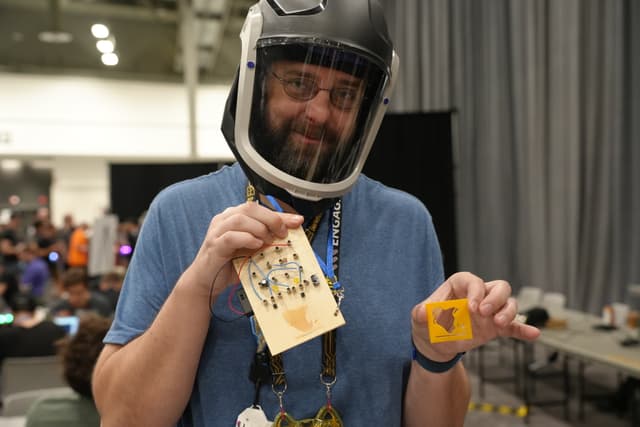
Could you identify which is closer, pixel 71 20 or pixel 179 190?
pixel 179 190

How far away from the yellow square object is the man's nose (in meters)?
0.33

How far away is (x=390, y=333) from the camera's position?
0.88 meters

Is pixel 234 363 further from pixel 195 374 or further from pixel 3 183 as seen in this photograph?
→ pixel 3 183

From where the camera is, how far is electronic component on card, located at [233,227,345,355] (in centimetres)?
72

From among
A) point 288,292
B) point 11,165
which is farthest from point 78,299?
point 11,165

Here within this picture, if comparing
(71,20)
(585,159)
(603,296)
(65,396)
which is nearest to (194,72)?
(71,20)

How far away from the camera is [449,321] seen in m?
0.77

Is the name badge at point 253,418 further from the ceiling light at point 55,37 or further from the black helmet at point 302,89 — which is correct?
the ceiling light at point 55,37

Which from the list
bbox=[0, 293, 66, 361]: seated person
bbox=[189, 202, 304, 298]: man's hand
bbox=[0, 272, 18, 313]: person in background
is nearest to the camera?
bbox=[189, 202, 304, 298]: man's hand

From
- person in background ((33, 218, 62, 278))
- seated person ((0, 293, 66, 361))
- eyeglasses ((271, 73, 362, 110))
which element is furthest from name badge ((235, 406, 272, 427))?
person in background ((33, 218, 62, 278))

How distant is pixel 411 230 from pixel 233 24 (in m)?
9.71

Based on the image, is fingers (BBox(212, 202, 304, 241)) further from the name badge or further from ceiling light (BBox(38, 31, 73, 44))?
ceiling light (BBox(38, 31, 73, 44))

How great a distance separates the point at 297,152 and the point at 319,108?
8 centimetres

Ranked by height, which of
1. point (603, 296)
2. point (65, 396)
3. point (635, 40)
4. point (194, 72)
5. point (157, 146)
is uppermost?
point (194, 72)
